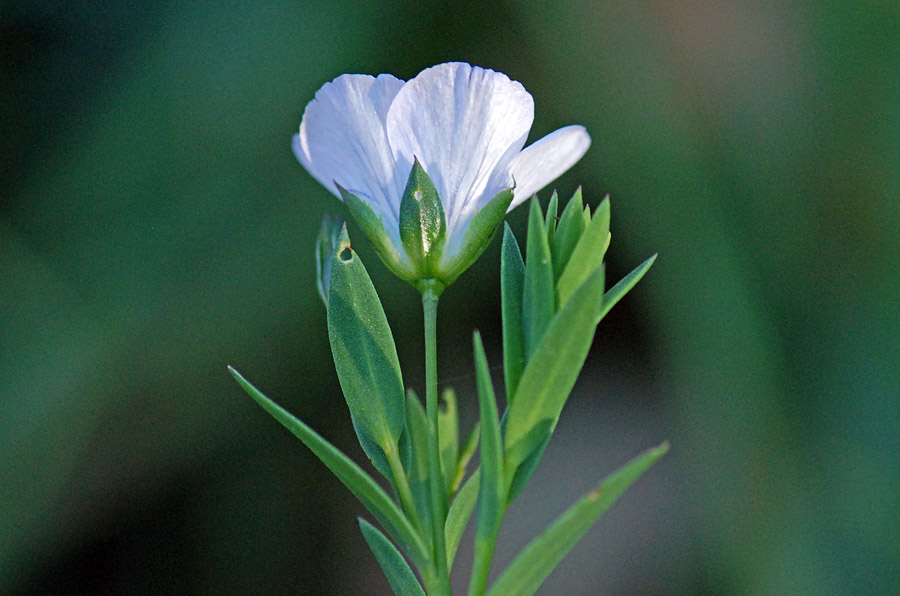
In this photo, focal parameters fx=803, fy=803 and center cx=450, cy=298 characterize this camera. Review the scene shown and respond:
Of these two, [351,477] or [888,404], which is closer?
[351,477]

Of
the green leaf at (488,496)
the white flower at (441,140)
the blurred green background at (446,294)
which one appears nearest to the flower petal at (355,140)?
the white flower at (441,140)

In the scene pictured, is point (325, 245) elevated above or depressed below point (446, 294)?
above

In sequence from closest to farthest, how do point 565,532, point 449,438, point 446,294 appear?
point 565,532 < point 449,438 < point 446,294

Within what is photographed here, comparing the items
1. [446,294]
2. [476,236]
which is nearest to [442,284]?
[476,236]

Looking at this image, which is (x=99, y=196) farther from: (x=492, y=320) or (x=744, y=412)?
(x=744, y=412)

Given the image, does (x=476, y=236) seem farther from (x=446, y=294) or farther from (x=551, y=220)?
(x=446, y=294)

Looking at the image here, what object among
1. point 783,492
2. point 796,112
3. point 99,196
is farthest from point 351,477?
point 796,112
